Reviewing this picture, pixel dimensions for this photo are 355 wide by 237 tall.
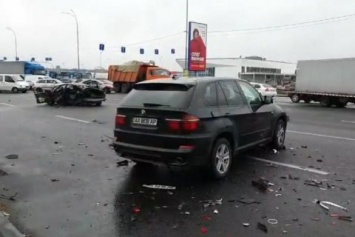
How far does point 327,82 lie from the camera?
1073 inches

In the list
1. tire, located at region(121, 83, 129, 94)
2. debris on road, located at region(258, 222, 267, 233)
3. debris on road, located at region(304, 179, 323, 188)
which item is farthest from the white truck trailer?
debris on road, located at region(258, 222, 267, 233)

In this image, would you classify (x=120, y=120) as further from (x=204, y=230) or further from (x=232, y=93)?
(x=204, y=230)

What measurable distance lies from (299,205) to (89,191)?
309 centimetres

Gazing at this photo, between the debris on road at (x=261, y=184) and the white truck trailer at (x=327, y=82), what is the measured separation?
21.3 meters

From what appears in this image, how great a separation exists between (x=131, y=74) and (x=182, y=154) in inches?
1449

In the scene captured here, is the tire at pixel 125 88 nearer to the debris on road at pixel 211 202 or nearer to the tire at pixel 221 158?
the tire at pixel 221 158

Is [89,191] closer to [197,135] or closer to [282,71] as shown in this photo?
[197,135]

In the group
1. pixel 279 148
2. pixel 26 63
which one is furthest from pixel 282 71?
pixel 279 148

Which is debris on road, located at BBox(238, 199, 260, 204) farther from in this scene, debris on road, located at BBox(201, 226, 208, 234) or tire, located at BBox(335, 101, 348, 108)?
tire, located at BBox(335, 101, 348, 108)

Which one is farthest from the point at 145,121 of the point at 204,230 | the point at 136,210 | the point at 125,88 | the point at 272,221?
the point at 125,88

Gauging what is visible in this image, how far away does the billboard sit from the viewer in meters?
32.5

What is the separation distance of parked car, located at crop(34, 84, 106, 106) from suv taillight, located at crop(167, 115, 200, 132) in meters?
18.3

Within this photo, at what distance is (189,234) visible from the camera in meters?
4.62

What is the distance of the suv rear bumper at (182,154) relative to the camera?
20.5 feet
